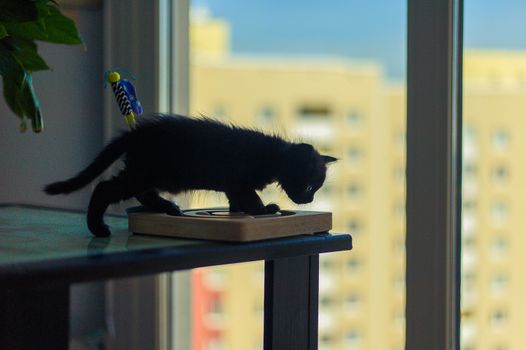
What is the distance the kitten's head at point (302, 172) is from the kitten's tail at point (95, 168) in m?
0.24

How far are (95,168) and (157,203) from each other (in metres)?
0.11

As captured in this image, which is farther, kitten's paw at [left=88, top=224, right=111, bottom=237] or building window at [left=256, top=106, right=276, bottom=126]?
building window at [left=256, top=106, right=276, bottom=126]

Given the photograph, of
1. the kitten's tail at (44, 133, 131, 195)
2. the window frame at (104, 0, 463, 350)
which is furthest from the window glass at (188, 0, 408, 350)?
the kitten's tail at (44, 133, 131, 195)

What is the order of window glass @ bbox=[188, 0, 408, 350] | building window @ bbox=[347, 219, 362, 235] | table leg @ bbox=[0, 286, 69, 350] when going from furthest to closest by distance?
building window @ bbox=[347, 219, 362, 235], window glass @ bbox=[188, 0, 408, 350], table leg @ bbox=[0, 286, 69, 350]

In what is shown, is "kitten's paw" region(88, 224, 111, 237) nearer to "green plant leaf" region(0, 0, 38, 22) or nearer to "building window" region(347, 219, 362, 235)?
"green plant leaf" region(0, 0, 38, 22)

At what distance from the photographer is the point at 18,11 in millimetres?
1039

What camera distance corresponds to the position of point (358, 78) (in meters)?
1.72

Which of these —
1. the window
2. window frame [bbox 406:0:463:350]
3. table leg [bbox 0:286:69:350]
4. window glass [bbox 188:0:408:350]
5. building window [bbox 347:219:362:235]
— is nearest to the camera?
table leg [bbox 0:286:69:350]

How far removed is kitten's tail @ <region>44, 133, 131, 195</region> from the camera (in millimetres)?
1062

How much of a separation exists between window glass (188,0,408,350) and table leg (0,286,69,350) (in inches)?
25.6

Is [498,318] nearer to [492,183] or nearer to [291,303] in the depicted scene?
[492,183]

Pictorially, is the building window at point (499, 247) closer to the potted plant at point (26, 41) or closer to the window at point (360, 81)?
the window at point (360, 81)

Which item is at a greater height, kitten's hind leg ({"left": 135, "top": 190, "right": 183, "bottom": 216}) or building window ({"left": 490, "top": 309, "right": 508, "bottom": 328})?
kitten's hind leg ({"left": 135, "top": 190, "right": 183, "bottom": 216})

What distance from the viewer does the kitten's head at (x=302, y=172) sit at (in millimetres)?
1041
